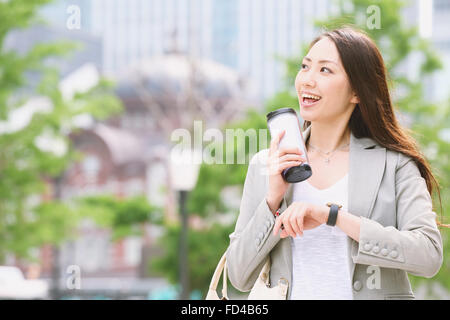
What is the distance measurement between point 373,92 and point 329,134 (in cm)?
12

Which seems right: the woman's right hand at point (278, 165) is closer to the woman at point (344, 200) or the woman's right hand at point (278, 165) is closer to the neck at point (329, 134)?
the woman at point (344, 200)

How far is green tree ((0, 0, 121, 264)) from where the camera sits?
7984 millimetres

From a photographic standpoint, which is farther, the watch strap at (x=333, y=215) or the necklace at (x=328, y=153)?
the necklace at (x=328, y=153)

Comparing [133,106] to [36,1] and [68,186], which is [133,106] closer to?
[68,186]

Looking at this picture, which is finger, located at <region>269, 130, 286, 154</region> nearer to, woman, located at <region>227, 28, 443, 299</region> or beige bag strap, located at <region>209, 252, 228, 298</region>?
woman, located at <region>227, 28, 443, 299</region>

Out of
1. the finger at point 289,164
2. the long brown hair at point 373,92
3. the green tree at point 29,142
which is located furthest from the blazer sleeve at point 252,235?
the green tree at point 29,142

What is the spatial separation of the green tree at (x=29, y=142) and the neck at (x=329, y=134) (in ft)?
23.7

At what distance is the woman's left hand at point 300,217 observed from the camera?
1.04m

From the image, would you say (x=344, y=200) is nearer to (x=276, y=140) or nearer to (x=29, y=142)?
(x=276, y=140)

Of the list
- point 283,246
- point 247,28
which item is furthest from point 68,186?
point 283,246

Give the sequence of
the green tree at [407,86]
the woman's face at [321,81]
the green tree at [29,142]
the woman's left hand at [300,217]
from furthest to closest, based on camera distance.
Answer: the green tree at [29,142]
the green tree at [407,86]
the woman's face at [321,81]
the woman's left hand at [300,217]

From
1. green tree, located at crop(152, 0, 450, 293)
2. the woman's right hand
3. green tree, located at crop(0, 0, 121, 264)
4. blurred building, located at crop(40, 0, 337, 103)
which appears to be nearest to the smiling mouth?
the woman's right hand

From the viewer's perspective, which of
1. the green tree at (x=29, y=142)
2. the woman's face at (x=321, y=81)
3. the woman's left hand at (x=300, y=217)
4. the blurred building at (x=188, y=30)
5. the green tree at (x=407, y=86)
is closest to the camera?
the woman's left hand at (x=300, y=217)

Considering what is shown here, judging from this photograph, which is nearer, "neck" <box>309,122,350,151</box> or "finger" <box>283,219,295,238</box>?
"finger" <box>283,219,295,238</box>
